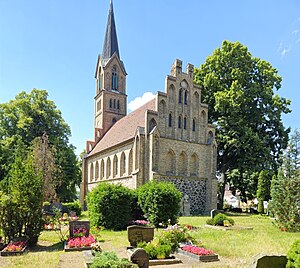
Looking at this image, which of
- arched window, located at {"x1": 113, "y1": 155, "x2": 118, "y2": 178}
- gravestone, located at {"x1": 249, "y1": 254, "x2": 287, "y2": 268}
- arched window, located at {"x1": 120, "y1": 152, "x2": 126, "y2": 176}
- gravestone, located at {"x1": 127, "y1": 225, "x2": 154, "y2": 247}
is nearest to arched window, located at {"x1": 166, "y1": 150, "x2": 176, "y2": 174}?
arched window, located at {"x1": 120, "y1": 152, "x2": 126, "y2": 176}

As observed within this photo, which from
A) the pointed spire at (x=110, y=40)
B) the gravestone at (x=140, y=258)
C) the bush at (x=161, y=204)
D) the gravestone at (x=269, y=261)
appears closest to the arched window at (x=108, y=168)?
the bush at (x=161, y=204)

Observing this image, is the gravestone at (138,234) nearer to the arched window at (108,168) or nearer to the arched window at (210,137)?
the arched window at (210,137)

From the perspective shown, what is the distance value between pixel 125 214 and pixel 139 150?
11040mm

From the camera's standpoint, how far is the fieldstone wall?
33.1 metres

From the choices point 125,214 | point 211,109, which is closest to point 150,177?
point 125,214

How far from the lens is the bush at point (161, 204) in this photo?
1983 cm

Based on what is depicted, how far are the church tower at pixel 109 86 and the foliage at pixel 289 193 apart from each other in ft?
108

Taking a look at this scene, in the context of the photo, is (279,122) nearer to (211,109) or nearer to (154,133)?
(211,109)

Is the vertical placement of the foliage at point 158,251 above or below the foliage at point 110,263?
below

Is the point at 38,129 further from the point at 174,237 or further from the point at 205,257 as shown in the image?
the point at 205,257

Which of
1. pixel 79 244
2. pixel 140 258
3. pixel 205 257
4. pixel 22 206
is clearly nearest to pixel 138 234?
pixel 79 244

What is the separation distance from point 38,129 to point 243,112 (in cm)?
2839

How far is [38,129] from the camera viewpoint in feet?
145

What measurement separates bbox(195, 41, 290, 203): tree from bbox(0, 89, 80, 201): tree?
21.1m
